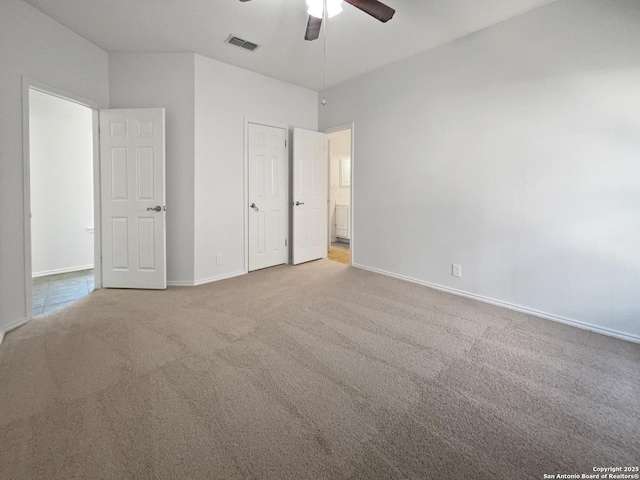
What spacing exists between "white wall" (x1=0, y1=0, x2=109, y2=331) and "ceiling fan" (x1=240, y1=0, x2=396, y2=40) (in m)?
2.41

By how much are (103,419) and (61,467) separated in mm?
272

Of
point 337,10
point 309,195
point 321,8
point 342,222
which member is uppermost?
point 337,10

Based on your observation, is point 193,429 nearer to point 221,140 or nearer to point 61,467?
point 61,467

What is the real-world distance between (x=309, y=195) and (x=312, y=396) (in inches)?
140

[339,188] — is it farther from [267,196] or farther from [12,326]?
[12,326]

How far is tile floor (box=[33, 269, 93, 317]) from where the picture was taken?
3.10 meters

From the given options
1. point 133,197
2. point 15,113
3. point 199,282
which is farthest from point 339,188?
point 15,113

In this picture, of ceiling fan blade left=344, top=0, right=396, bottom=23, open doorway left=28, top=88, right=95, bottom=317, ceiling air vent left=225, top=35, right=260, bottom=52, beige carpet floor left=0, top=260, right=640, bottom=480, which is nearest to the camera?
beige carpet floor left=0, top=260, right=640, bottom=480

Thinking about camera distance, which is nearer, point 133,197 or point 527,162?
point 527,162

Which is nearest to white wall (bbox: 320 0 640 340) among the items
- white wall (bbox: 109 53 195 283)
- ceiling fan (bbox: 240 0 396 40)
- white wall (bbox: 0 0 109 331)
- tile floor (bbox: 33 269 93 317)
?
ceiling fan (bbox: 240 0 396 40)

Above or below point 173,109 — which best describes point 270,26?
above

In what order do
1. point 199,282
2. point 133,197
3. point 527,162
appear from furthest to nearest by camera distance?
point 199,282 < point 133,197 < point 527,162

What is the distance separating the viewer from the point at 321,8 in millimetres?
2389

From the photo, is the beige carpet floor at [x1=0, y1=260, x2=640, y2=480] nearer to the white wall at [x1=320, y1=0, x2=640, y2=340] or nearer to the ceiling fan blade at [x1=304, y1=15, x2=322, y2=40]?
the white wall at [x1=320, y1=0, x2=640, y2=340]
